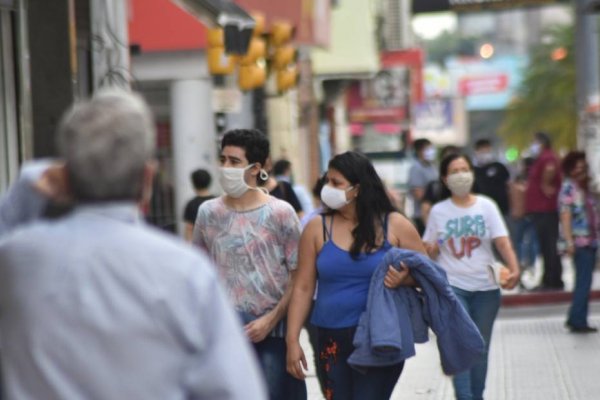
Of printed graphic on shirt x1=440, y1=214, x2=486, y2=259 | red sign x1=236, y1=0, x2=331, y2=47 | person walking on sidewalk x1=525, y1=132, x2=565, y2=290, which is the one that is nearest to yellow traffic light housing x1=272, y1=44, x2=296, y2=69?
red sign x1=236, y1=0, x2=331, y2=47

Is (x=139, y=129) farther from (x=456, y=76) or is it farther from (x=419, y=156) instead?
(x=456, y=76)

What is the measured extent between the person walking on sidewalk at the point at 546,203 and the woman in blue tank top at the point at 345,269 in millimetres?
10797

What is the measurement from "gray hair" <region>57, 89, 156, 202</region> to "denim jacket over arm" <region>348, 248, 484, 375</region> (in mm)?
3225

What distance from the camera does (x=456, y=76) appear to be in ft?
351

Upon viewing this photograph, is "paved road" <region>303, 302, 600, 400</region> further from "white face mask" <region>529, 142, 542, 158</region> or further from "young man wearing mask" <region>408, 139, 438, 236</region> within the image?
"white face mask" <region>529, 142, 542, 158</region>

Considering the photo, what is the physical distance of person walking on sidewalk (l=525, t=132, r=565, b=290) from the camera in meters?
17.3

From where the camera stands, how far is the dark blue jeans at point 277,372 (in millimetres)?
6582

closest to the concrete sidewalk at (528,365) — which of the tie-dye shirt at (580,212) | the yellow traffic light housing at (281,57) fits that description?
the tie-dye shirt at (580,212)

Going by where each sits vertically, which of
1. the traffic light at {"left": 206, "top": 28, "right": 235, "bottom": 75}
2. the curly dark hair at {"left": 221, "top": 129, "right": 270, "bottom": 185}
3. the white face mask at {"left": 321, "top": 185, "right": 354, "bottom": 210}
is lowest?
the white face mask at {"left": 321, "top": 185, "right": 354, "bottom": 210}

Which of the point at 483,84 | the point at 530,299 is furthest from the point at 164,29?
the point at 483,84

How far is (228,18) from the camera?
14984 mm

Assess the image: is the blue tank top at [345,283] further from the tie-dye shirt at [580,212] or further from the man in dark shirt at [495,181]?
the man in dark shirt at [495,181]

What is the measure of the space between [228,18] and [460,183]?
20.8 feet

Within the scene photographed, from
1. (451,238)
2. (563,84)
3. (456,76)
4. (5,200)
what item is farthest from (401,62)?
(456,76)
